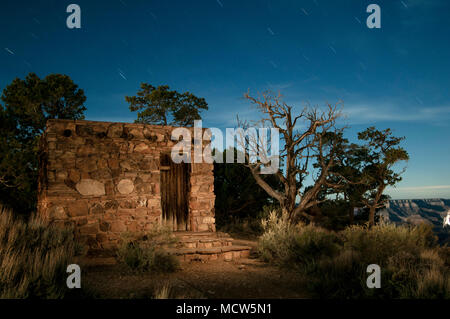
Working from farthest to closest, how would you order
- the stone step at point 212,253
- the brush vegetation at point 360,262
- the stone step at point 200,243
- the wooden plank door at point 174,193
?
the wooden plank door at point 174,193 < the stone step at point 200,243 < the stone step at point 212,253 < the brush vegetation at point 360,262

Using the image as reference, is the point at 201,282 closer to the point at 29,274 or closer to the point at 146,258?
the point at 146,258

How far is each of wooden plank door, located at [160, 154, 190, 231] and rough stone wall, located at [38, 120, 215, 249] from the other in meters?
0.49

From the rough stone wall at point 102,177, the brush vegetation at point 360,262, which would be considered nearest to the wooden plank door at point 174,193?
the rough stone wall at point 102,177

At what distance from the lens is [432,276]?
395 centimetres

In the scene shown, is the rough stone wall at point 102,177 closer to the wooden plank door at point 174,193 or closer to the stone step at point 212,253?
the wooden plank door at point 174,193

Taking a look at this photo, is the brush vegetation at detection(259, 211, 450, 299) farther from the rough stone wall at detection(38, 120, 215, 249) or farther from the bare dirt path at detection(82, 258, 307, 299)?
the rough stone wall at detection(38, 120, 215, 249)

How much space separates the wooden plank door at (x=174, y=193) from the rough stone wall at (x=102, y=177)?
0.49m

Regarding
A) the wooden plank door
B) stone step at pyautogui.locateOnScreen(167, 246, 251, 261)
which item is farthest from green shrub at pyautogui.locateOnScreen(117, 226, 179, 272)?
the wooden plank door

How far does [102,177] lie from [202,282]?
3.56 meters

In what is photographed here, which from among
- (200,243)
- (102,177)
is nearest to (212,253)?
(200,243)

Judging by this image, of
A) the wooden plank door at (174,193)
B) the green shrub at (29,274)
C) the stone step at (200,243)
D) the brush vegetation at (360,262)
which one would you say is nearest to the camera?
the green shrub at (29,274)

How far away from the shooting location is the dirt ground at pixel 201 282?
14.3 feet

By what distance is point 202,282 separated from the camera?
5.14 metres
